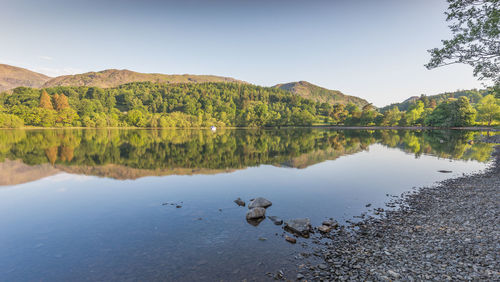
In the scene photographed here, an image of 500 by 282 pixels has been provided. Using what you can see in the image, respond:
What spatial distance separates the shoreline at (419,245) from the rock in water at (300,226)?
659 millimetres

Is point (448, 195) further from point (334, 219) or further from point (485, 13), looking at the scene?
point (485, 13)

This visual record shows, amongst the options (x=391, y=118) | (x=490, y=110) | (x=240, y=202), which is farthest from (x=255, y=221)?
(x=391, y=118)

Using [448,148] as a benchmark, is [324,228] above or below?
below

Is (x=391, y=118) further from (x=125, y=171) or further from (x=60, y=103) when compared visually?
(x=60, y=103)

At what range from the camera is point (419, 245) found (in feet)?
33.2

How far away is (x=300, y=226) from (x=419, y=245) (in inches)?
218

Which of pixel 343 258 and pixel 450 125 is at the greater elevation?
pixel 450 125

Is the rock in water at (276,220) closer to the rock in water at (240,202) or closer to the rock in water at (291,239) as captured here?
the rock in water at (291,239)

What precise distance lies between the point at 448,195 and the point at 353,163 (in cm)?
1797

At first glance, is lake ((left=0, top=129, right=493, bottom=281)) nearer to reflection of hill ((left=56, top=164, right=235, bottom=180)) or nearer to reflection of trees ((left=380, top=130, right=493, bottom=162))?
reflection of hill ((left=56, top=164, right=235, bottom=180))

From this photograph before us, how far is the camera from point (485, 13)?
18109 mm

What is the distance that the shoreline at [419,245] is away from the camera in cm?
800

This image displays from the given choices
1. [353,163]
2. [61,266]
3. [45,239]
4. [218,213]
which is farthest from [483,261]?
[353,163]

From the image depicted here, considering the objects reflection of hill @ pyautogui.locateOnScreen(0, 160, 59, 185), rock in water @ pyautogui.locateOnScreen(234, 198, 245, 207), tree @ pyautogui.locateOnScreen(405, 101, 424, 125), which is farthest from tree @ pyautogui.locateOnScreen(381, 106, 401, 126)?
reflection of hill @ pyautogui.locateOnScreen(0, 160, 59, 185)
